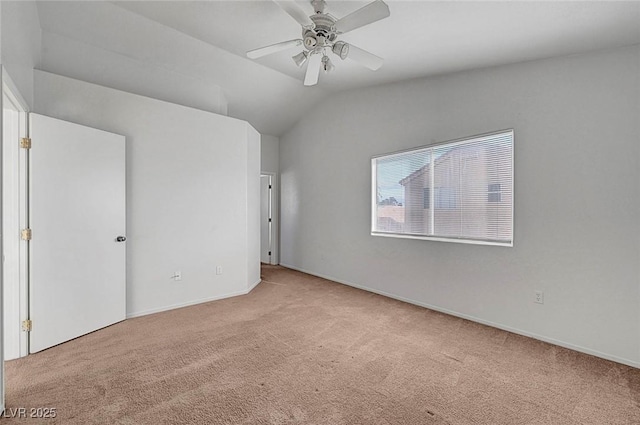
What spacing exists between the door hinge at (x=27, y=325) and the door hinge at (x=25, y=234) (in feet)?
2.35

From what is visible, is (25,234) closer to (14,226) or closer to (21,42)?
(14,226)

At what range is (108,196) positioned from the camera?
127 inches

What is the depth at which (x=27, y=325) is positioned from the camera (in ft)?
8.61

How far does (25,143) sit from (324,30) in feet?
8.99

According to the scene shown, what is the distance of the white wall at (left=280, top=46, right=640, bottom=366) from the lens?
252cm

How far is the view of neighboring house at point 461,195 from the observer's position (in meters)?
3.29

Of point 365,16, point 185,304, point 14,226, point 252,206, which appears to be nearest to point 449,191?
point 365,16

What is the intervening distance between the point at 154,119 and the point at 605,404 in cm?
488

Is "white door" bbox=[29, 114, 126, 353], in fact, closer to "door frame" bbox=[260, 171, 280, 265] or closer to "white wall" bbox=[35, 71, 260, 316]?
"white wall" bbox=[35, 71, 260, 316]

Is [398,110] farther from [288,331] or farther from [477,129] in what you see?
[288,331]

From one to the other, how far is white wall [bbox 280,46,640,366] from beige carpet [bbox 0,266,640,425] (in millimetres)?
334

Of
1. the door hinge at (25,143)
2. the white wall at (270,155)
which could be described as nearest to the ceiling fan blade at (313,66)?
the door hinge at (25,143)

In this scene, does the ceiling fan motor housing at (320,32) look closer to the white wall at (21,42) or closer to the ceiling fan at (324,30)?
the ceiling fan at (324,30)

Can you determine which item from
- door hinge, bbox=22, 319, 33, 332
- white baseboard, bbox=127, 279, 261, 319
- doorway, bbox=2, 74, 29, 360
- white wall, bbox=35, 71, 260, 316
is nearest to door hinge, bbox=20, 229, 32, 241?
doorway, bbox=2, 74, 29, 360
